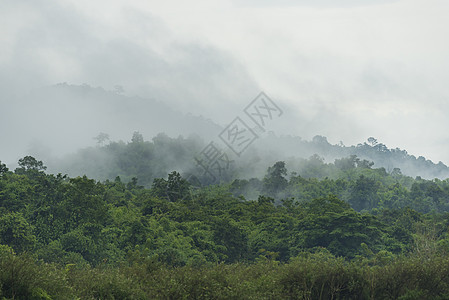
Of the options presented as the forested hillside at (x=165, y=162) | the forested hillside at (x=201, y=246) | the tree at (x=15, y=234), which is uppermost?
the forested hillside at (x=165, y=162)

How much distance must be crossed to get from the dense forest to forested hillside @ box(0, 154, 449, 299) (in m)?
0.05

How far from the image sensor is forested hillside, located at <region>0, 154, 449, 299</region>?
39.4 ft

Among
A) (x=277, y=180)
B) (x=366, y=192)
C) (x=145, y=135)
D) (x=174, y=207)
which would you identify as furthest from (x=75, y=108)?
(x=174, y=207)

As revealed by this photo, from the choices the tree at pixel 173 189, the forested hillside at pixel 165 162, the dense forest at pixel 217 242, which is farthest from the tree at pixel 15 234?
the forested hillside at pixel 165 162

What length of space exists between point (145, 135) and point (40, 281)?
138694mm

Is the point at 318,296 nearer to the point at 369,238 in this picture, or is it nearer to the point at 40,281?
the point at 40,281

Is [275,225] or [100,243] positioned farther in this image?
[275,225]

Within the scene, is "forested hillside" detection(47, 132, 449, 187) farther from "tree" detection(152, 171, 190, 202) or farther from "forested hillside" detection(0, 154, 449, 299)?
"tree" detection(152, 171, 190, 202)

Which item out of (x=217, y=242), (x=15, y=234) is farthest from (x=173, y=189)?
(x=15, y=234)

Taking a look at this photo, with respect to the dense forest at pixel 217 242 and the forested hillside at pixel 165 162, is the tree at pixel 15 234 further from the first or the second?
the forested hillside at pixel 165 162

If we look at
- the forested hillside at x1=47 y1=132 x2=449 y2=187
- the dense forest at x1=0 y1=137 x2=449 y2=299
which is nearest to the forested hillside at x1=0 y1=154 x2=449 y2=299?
the dense forest at x1=0 y1=137 x2=449 y2=299

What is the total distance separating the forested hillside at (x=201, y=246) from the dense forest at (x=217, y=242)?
54mm

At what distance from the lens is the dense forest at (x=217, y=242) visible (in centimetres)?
1210

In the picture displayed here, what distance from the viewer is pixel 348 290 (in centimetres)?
1378
